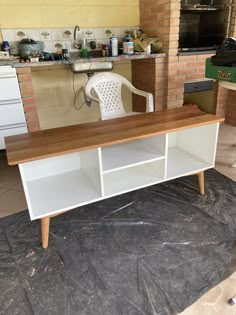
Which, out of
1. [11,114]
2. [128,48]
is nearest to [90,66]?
[128,48]

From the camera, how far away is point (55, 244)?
146cm

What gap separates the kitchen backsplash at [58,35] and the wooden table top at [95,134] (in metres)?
1.62

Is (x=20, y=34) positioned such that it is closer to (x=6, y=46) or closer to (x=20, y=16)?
(x=20, y=16)

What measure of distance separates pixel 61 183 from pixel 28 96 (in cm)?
123

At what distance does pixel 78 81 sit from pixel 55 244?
2.18m

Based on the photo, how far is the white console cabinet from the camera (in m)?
1.36

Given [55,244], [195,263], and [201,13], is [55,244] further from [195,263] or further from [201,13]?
[201,13]

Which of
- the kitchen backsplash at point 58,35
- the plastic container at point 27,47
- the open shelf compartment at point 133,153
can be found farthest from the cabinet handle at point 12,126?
the open shelf compartment at point 133,153

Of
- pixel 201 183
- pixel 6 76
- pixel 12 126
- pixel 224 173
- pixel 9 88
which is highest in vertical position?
Answer: pixel 6 76

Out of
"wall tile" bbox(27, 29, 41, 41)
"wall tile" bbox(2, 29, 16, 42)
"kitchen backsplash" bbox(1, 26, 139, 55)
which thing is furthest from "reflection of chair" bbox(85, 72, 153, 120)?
"wall tile" bbox(2, 29, 16, 42)

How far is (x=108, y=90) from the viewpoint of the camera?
8.18 ft

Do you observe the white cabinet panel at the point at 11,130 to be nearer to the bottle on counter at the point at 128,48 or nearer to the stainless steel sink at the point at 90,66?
the stainless steel sink at the point at 90,66

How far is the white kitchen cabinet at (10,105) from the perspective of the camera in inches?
88.9

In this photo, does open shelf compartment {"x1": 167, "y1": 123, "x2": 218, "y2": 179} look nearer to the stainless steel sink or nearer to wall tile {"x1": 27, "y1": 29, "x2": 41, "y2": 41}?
the stainless steel sink
